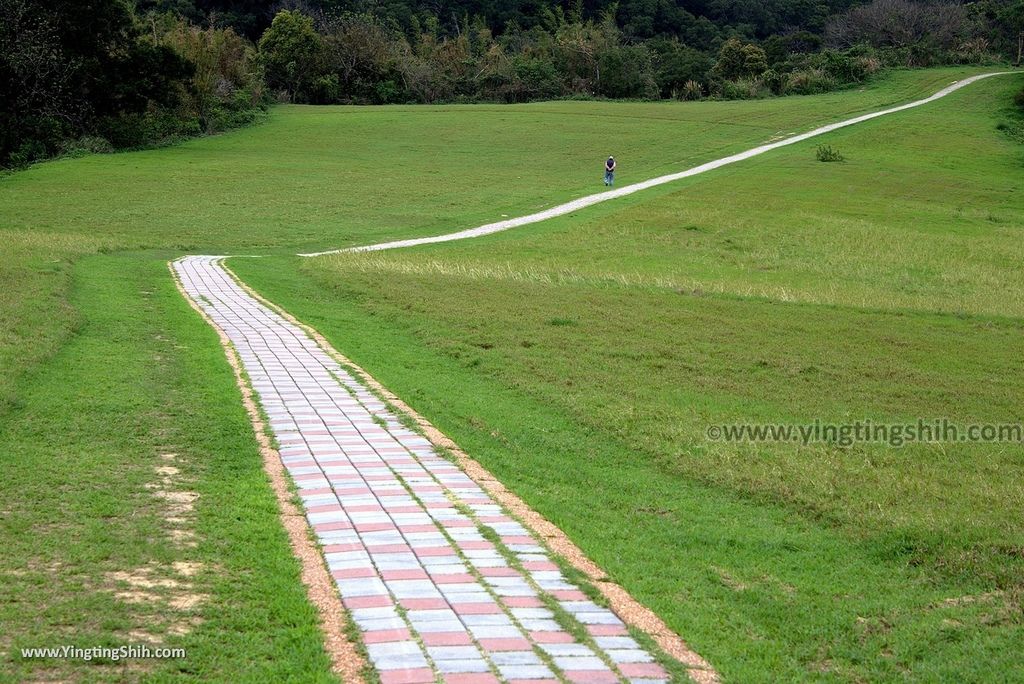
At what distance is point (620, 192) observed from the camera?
150ft


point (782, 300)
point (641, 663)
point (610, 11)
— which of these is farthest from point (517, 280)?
point (610, 11)

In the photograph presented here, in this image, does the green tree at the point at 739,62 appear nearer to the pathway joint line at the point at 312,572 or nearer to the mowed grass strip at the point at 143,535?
the mowed grass strip at the point at 143,535

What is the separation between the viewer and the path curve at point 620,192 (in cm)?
3319

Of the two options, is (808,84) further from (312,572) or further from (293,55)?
(312,572)

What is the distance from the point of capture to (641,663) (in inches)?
231

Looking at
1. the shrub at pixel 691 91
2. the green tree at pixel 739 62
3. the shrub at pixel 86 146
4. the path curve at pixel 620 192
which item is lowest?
the path curve at pixel 620 192

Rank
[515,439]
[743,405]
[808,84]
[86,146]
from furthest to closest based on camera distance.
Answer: [808,84] → [86,146] → [743,405] → [515,439]

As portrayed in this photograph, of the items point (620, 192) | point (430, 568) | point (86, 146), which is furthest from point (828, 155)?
point (430, 568)

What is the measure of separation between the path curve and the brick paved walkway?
2025cm

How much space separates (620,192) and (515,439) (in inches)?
1417

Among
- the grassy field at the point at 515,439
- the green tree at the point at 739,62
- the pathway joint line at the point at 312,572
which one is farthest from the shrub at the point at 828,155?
the pathway joint line at the point at 312,572

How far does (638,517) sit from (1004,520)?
308 cm

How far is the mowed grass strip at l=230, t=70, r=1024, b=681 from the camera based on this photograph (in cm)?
689

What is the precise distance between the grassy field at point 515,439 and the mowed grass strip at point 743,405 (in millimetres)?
44
